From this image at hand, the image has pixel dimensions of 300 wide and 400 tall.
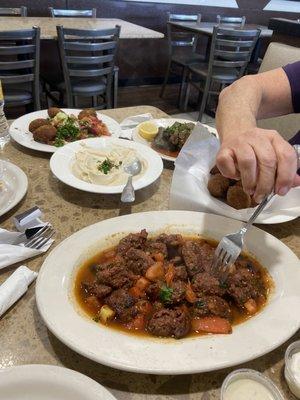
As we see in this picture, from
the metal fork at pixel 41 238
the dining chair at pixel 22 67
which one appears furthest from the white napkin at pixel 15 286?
the dining chair at pixel 22 67

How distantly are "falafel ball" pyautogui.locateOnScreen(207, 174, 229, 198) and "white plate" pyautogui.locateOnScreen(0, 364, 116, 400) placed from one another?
90 centimetres

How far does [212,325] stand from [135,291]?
242 mm

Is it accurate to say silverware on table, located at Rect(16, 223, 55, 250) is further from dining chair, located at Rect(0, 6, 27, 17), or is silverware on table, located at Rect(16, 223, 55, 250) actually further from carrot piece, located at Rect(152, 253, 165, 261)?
dining chair, located at Rect(0, 6, 27, 17)

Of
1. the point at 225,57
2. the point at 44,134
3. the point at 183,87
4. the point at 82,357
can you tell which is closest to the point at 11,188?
the point at 44,134

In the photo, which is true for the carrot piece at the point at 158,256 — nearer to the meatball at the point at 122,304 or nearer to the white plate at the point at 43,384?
the meatball at the point at 122,304

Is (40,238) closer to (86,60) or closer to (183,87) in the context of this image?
(86,60)

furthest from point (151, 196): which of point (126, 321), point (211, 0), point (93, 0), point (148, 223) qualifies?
point (211, 0)

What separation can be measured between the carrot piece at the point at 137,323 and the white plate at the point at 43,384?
210mm

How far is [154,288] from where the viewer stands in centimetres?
99

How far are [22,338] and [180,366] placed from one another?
1.38ft

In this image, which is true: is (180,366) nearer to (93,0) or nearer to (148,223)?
(148,223)

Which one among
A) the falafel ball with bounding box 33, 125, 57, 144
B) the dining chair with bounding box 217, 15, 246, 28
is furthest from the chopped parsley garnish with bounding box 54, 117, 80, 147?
the dining chair with bounding box 217, 15, 246, 28

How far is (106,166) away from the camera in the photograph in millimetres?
1630

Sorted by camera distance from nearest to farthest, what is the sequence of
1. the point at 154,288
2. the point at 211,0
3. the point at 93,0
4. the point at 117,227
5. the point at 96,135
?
the point at 154,288
the point at 117,227
the point at 96,135
the point at 93,0
the point at 211,0
